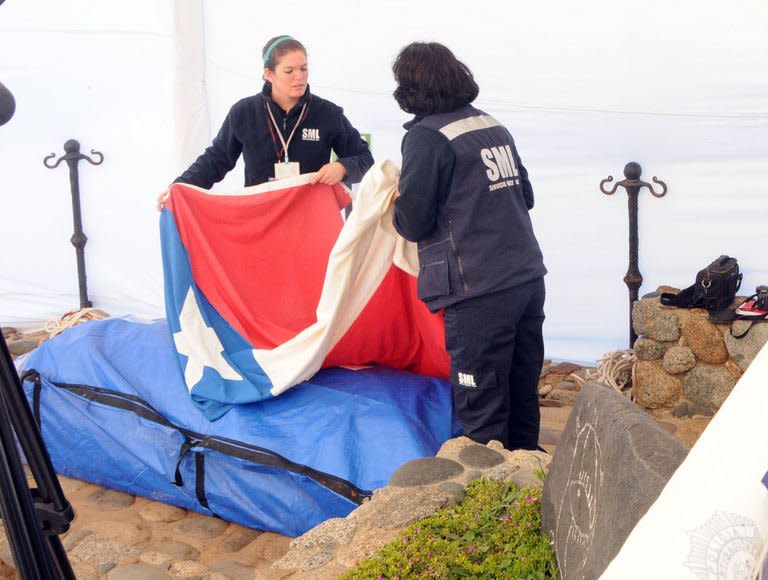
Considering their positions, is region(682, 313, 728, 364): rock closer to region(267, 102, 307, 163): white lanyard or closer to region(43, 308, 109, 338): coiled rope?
region(267, 102, 307, 163): white lanyard

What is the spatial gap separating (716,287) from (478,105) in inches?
60.5

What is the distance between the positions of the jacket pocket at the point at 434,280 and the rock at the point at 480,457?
0.68m

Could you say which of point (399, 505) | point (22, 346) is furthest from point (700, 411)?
point (22, 346)

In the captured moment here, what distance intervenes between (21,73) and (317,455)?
3838 millimetres

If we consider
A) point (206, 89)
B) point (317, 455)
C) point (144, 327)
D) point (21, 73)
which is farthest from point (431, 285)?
point (21, 73)

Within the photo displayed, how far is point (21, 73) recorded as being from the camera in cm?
608

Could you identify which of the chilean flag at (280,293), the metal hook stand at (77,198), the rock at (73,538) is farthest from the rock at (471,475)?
the metal hook stand at (77,198)

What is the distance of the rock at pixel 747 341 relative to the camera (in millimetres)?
3949

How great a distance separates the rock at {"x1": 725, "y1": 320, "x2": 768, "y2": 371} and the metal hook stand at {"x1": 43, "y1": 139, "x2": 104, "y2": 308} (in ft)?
12.1

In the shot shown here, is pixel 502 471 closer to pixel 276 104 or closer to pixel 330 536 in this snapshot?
pixel 330 536

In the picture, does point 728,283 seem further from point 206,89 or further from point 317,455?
point 206,89

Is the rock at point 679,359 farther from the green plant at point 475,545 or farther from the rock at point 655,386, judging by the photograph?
the green plant at point 475,545

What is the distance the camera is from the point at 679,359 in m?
4.16

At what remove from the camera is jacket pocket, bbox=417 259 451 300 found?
317cm
